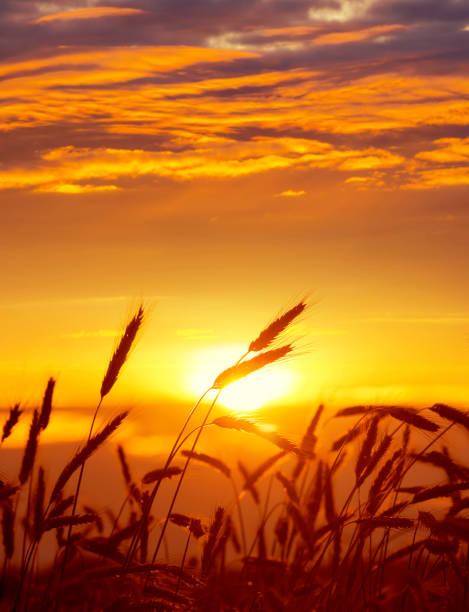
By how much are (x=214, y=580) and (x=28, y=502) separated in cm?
135

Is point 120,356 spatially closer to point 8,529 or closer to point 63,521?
point 63,521

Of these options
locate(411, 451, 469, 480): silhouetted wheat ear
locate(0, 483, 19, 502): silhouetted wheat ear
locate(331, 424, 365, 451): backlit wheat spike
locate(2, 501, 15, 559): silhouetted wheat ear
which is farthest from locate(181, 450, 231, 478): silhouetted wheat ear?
locate(0, 483, 19, 502): silhouetted wheat ear

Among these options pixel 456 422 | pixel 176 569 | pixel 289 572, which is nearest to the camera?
pixel 176 569

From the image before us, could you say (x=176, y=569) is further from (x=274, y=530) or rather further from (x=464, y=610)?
(x=274, y=530)

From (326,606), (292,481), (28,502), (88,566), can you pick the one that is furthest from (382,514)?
(28,502)

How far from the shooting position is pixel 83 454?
423 cm

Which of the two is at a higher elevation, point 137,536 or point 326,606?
point 137,536

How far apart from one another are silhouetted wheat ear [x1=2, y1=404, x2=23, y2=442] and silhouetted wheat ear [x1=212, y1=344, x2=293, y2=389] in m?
1.77

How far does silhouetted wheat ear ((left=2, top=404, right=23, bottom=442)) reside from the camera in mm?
5266

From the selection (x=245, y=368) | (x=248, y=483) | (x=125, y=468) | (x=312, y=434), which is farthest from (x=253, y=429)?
(x=125, y=468)

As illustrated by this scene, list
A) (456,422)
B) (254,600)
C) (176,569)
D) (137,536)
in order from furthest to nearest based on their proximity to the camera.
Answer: (456,422) → (254,600) → (137,536) → (176,569)

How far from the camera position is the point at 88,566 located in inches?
197

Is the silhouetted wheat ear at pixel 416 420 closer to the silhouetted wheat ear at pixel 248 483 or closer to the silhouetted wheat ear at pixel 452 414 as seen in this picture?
the silhouetted wheat ear at pixel 452 414

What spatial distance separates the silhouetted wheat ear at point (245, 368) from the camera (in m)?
4.21
